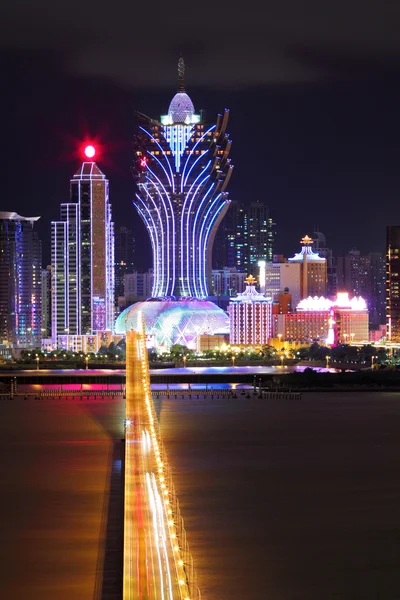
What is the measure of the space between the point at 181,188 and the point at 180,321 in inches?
575

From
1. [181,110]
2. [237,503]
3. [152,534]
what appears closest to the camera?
[152,534]

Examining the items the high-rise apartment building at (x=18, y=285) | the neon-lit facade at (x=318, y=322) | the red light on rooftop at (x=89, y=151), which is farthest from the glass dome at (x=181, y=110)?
the high-rise apartment building at (x=18, y=285)

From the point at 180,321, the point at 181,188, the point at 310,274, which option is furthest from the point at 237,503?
the point at 310,274

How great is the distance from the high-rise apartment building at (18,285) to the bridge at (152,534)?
398 ft

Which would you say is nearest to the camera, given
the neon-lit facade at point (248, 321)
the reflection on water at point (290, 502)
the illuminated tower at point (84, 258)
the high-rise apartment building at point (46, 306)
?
the reflection on water at point (290, 502)

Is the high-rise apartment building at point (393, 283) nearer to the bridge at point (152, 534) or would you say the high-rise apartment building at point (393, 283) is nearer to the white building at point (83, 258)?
the white building at point (83, 258)

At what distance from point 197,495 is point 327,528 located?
261 inches

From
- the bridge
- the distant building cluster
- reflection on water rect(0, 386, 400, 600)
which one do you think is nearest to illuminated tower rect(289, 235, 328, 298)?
the distant building cluster

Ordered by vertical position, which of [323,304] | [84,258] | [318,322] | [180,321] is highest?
[84,258]

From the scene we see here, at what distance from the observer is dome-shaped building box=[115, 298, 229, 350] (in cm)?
14412

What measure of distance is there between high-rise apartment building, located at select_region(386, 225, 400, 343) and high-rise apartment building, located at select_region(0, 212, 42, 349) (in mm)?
46447

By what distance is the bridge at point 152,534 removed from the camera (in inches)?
1032

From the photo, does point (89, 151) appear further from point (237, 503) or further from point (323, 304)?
point (237, 503)

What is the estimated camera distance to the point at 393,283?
15238 centimetres
